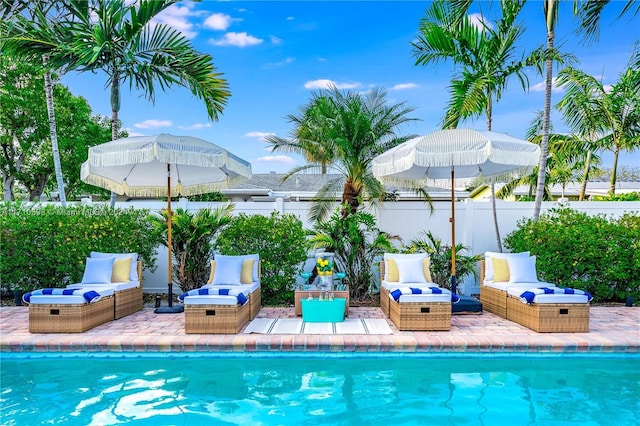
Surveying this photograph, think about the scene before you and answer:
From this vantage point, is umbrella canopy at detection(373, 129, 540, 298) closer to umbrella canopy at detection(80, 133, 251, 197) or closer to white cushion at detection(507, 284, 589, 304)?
white cushion at detection(507, 284, 589, 304)

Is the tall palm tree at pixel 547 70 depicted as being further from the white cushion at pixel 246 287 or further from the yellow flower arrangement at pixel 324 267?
the white cushion at pixel 246 287

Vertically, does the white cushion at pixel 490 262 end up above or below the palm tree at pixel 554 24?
below

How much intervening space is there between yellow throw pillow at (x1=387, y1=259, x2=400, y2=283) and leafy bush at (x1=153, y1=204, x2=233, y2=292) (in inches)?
130

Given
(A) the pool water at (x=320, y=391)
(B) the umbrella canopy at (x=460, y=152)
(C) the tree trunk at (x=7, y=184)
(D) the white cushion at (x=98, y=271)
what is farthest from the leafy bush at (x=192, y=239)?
(C) the tree trunk at (x=7, y=184)

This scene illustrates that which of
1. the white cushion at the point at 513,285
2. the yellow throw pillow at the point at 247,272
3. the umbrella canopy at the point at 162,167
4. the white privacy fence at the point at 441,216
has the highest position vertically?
the umbrella canopy at the point at 162,167

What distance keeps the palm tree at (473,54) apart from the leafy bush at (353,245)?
2.92 meters

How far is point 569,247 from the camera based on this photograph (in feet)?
27.5

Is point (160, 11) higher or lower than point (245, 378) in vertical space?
higher

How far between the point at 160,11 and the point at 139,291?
5518 millimetres

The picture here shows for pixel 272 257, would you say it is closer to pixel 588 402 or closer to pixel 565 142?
pixel 588 402

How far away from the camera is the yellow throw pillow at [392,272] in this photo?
25.7ft

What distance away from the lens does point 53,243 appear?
843 centimetres

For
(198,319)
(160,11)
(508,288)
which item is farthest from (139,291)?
(508,288)

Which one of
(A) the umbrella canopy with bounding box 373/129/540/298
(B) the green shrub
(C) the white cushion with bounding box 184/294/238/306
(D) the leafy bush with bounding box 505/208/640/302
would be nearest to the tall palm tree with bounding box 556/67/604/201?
(D) the leafy bush with bounding box 505/208/640/302
